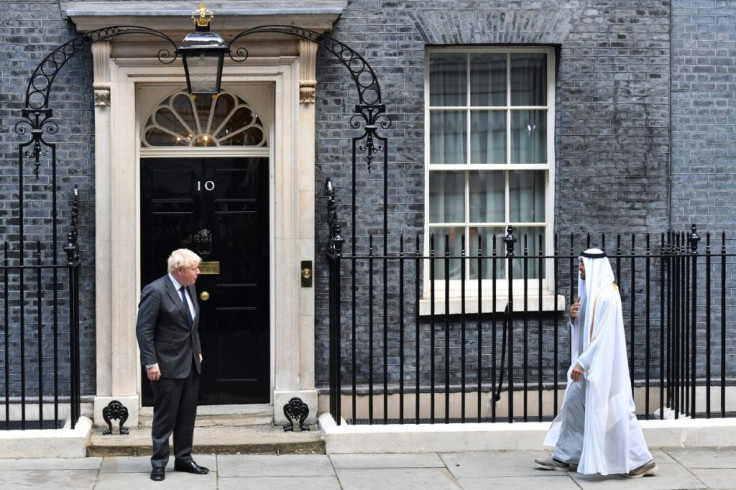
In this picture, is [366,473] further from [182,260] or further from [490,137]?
[490,137]

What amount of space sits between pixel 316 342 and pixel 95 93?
2805mm

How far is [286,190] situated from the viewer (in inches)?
431

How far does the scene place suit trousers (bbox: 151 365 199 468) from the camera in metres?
9.09

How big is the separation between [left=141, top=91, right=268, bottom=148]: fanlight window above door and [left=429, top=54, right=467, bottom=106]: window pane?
5.16 ft

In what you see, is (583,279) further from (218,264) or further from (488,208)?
(218,264)

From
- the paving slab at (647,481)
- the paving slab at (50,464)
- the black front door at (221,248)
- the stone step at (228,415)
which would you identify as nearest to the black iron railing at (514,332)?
the stone step at (228,415)

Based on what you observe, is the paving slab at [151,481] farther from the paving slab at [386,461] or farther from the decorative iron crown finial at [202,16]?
the decorative iron crown finial at [202,16]

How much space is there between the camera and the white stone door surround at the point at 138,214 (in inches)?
425

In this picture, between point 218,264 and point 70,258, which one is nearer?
point 70,258

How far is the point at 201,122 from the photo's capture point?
11328 mm

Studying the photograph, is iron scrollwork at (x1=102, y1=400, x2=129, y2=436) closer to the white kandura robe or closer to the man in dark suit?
the man in dark suit

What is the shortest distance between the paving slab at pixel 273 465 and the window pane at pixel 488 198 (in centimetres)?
285

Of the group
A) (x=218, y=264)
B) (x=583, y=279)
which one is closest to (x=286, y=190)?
(x=218, y=264)

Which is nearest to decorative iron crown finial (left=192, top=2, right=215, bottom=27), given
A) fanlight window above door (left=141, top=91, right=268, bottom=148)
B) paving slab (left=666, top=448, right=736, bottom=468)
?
fanlight window above door (left=141, top=91, right=268, bottom=148)
